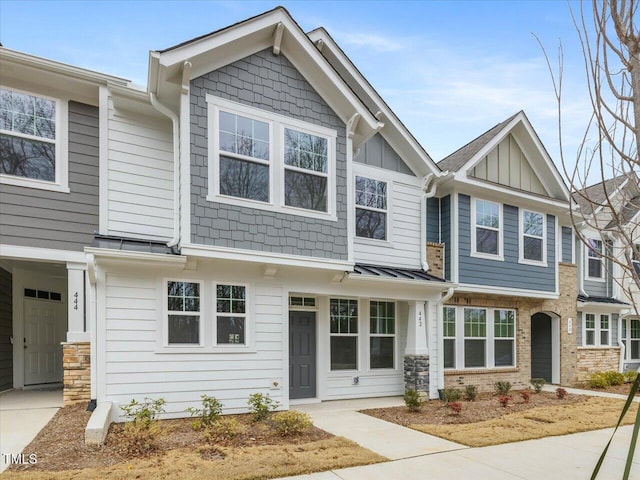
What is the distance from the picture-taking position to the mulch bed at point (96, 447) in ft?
18.4

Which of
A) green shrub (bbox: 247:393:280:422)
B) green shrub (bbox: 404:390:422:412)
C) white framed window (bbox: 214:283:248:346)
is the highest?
white framed window (bbox: 214:283:248:346)

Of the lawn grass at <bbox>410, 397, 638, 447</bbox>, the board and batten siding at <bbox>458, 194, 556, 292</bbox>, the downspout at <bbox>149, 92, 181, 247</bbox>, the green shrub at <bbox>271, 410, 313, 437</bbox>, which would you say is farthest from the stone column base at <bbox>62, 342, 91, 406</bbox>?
the board and batten siding at <bbox>458, 194, 556, 292</bbox>

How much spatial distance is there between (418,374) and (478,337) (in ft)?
9.37

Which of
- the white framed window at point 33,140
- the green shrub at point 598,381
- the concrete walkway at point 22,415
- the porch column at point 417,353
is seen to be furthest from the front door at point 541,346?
the white framed window at point 33,140

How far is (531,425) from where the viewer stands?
8.48 m

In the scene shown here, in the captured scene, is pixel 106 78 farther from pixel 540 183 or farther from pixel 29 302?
pixel 540 183

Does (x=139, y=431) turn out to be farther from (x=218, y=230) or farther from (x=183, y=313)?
(x=218, y=230)

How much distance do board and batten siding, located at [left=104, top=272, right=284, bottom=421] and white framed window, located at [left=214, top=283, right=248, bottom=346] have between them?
20 centimetres

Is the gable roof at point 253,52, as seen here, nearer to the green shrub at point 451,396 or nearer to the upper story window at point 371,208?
the upper story window at point 371,208

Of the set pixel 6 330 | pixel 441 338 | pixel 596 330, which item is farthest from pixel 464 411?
pixel 596 330

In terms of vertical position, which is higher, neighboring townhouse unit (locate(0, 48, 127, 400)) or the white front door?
neighboring townhouse unit (locate(0, 48, 127, 400))

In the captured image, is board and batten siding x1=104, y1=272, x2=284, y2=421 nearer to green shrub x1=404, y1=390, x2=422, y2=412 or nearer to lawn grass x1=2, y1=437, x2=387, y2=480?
lawn grass x1=2, y1=437, x2=387, y2=480

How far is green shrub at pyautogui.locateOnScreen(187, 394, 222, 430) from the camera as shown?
747 centimetres

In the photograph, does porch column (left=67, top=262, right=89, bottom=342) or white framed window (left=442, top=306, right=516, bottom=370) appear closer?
porch column (left=67, top=262, right=89, bottom=342)
